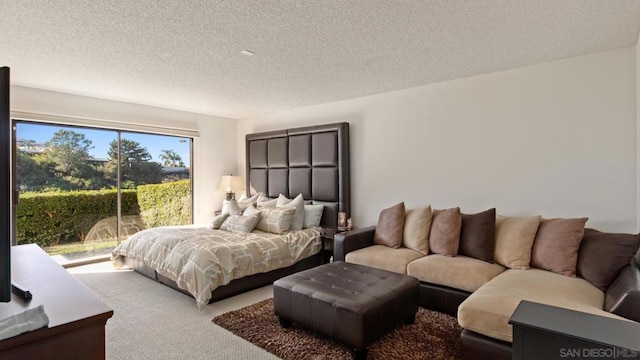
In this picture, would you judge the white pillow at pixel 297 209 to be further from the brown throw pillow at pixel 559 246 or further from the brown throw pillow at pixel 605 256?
the brown throw pillow at pixel 605 256

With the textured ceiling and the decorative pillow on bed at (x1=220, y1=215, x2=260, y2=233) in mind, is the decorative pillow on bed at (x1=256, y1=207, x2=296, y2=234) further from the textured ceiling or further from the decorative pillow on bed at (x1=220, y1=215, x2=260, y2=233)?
the textured ceiling

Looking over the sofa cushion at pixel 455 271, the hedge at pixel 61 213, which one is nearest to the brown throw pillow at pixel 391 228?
the sofa cushion at pixel 455 271

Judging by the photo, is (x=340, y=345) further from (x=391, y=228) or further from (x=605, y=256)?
(x=605, y=256)

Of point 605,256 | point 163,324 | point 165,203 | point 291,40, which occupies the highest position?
point 291,40

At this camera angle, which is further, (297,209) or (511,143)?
(297,209)

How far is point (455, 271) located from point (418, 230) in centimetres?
78

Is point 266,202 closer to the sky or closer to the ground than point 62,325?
closer to the sky

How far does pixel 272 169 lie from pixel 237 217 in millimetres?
1308

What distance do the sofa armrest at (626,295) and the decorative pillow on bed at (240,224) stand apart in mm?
3619

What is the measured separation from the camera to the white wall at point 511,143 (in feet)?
9.73

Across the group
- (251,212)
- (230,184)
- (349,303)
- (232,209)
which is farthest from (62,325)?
(230,184)

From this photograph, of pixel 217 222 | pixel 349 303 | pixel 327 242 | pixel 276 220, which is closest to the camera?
pixel 349 303

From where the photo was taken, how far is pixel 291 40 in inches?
108

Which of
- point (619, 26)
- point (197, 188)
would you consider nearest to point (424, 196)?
point (619, 26)
